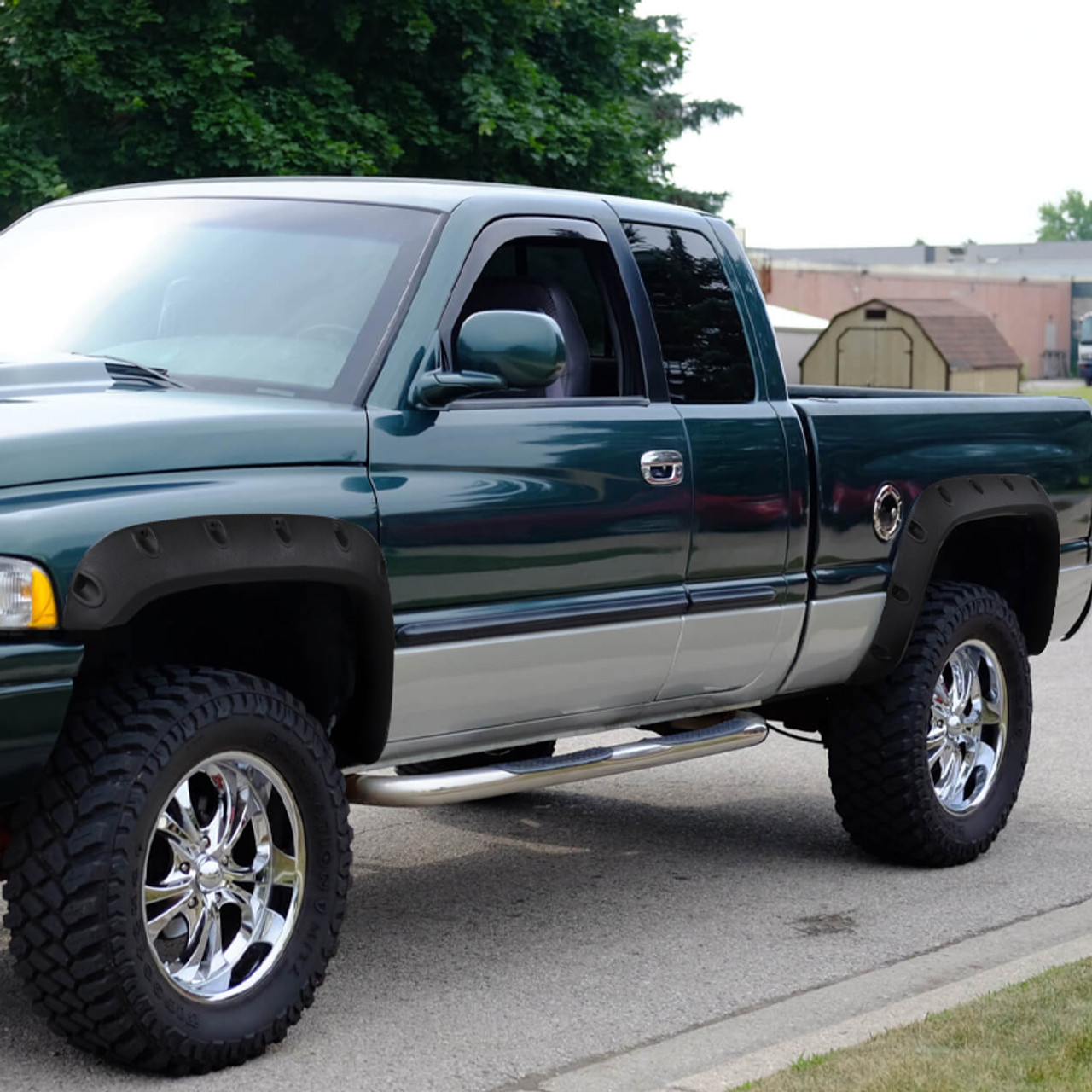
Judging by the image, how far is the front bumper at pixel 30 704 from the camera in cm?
403

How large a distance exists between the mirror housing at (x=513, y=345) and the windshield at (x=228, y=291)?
9.9 inches

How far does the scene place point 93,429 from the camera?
4.32m

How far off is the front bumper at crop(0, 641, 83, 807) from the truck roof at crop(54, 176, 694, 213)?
6.01ft

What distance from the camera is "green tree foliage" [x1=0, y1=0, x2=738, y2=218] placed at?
23562 millimetres

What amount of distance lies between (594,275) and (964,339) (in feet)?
96.4

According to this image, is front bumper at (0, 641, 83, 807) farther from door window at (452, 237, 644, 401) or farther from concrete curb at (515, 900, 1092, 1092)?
door window at (452, 237, 644, 401)

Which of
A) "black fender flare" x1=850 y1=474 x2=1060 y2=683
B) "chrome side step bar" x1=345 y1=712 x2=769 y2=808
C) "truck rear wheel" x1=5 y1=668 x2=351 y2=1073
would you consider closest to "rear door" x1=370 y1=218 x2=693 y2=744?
"chrome side step bar" x1=345 y1=712 x2=769 y2=808

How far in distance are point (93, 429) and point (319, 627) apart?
2.85 feet

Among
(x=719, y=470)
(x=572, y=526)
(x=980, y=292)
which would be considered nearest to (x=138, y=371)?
(x=572, y=526)

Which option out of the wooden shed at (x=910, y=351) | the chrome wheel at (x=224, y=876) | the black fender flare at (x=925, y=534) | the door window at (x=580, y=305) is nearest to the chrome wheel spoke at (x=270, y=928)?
the chrome wheel at (x=224, y=876)

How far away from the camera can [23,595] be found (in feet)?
13.4

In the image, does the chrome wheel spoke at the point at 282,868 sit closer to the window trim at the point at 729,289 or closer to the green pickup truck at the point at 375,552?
the green pickup truck at the point at 375,552

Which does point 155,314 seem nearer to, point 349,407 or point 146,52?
point 349,407

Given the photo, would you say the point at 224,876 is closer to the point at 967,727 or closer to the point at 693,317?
the point at 693,317
